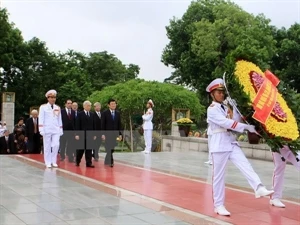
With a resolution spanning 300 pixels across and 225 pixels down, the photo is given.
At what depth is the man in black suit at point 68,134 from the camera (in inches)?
433

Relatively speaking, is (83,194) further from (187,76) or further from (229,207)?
(187,76)

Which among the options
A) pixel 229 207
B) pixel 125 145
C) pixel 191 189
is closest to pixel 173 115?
pixel 125 145

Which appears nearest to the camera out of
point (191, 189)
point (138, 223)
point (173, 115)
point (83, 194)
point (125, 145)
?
point (138, 223)

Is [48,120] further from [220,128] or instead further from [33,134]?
[220,128]

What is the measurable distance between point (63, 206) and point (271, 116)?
2.90 metres

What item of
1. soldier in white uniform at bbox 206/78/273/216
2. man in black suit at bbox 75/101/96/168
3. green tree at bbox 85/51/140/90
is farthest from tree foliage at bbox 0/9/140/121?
soldier in white uniform at bbox 206/78/273/216

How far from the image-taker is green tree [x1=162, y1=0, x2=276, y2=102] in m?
28.1

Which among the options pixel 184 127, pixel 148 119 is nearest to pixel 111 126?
pixel 148 119

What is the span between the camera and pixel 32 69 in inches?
1131

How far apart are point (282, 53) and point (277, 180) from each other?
2599 cm

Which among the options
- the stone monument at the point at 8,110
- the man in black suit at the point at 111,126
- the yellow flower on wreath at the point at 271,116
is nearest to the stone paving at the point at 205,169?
the man in black suit at the point at 111,126

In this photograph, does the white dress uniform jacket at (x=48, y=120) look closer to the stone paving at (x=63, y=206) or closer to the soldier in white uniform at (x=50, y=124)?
the soldier in white uniform at (x=50, y=124)

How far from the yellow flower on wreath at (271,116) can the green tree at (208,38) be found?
821 inches

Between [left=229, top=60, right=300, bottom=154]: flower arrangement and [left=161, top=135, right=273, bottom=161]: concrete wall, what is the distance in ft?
24.1
